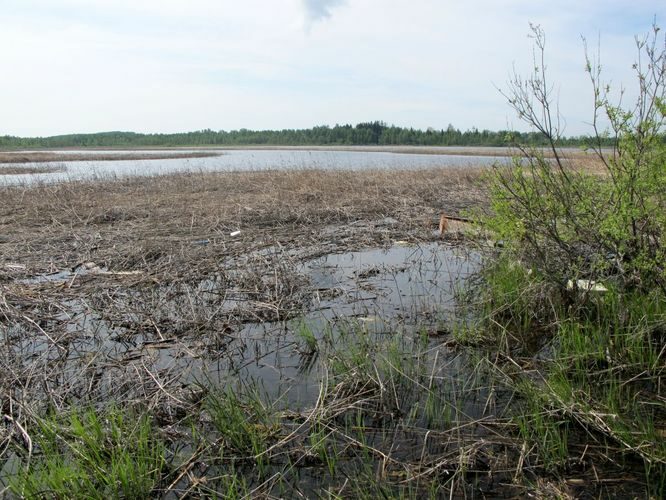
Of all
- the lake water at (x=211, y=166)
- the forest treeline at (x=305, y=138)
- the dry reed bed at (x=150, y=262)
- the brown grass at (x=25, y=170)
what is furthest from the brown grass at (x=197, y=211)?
the forest treeline at (x=305, y=138)

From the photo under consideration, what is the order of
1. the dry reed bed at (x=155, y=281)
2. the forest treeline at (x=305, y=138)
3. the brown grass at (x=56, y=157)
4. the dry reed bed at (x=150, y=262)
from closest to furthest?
the dry reed bed at (x=155, y=281) < the dry reed bed at (x=150, y=262) < the brown grass at (x=56, y=157) < the forest treeline at (x=305, y=138)

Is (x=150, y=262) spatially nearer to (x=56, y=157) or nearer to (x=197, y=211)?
(x=197, y=211)

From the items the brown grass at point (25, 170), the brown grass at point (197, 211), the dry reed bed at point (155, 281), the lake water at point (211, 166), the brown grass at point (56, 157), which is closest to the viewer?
the dry reed bed at point (155, 281)

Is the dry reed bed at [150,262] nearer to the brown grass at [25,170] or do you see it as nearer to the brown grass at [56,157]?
the brown grass at [25,170]

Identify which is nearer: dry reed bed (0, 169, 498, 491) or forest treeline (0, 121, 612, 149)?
dry reed bed (0, 169, 498, 491)

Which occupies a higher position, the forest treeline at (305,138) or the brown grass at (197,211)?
the forest treeline at (305,138)

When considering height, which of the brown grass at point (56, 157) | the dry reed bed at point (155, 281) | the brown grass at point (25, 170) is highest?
the brown grass at point (56, 157)

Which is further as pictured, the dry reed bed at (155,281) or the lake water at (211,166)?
the lake water at (211,166)

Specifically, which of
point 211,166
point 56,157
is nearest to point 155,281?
point 211,166

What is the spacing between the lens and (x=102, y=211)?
1272cm

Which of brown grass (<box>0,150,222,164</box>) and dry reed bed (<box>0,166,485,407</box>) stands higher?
brown grass (<box>0,150,222,164</box>)

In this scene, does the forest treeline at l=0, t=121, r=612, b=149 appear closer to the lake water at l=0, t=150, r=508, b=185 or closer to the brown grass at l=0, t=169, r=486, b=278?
the lake water at l=0, t=150, r=508, b=185

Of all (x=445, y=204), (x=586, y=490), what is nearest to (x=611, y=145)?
(x=586, y=490)

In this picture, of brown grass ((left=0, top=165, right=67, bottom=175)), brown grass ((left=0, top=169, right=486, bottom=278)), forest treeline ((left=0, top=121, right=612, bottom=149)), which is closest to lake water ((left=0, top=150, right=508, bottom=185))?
brown grass ((left=0, top=165, right=67, bottom=175))
